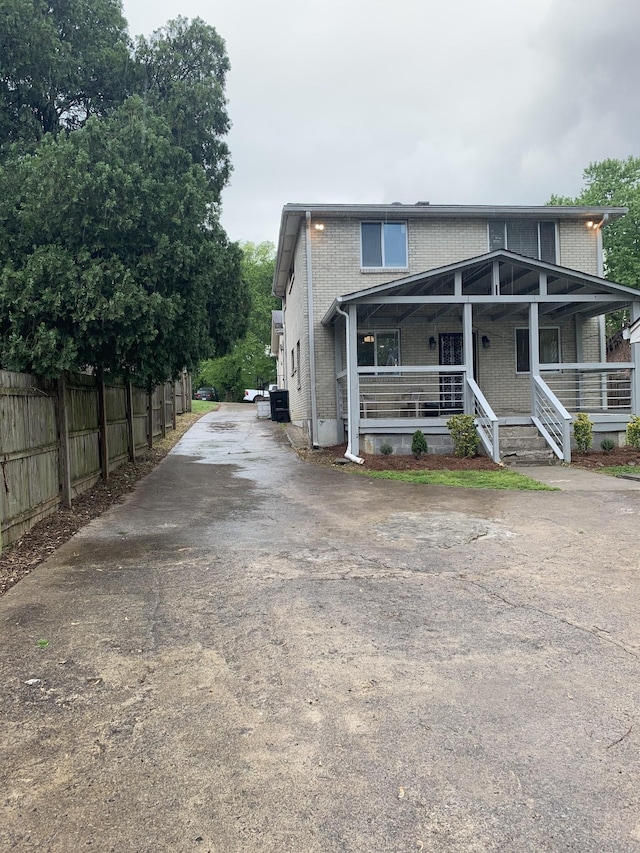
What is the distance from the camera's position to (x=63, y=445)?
8156mm

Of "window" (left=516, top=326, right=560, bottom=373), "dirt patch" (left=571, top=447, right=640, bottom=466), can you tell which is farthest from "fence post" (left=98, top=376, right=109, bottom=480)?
"window" (left=516, top=326, right=560, bottom=373)

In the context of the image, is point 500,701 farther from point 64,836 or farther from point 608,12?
point 608,12

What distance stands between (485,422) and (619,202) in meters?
37.1

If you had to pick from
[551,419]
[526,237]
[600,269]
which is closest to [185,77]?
[551,419]

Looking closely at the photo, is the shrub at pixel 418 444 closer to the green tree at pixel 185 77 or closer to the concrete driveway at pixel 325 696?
the concrete driveway at pixel 325 696

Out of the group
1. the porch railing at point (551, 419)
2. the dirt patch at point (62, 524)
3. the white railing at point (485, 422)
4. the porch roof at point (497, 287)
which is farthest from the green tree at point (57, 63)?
the porch railing at point (551, 419)

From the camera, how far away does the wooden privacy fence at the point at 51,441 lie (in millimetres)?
6297

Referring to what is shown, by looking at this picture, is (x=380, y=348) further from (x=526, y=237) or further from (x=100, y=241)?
(x=100, y=241)

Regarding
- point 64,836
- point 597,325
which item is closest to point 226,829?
point 64,836

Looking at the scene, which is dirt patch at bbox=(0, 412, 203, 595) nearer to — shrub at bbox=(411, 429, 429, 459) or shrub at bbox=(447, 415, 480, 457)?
shrub at bbox=(411, 429, 429, 459)

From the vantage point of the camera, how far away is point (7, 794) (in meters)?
2.35

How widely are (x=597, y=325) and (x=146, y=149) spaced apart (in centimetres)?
1371

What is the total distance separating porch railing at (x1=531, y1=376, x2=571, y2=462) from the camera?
12234 millimetres

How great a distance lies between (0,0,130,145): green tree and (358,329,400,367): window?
28.8ft
